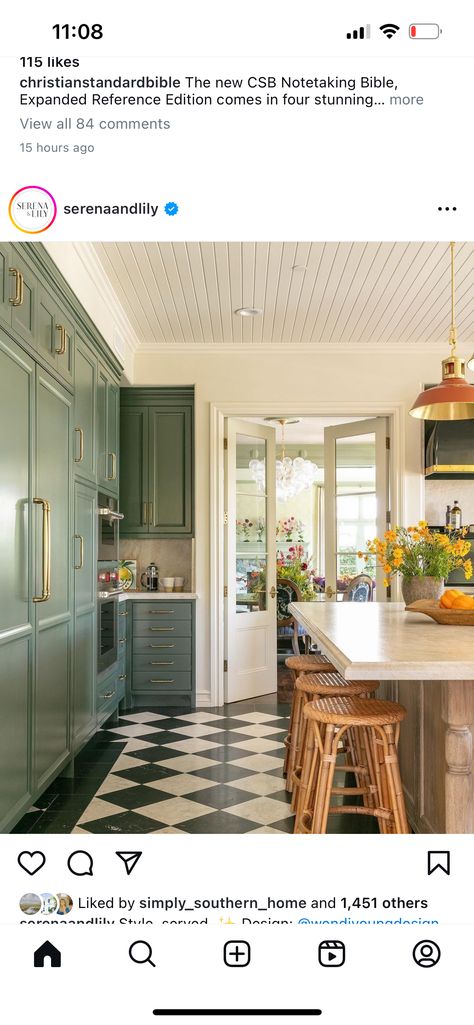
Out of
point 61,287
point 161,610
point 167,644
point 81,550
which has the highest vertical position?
point 61,287

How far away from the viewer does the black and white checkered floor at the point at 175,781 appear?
2.64 m

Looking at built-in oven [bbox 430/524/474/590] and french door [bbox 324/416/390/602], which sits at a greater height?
french door [bbox 324/416/390/602]

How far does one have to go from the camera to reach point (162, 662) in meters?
4.78

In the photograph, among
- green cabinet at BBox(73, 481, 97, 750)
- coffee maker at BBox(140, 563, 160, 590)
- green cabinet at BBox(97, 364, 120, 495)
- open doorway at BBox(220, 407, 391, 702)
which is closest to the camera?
green cabinet at BBox(73, 481, 97, 750)

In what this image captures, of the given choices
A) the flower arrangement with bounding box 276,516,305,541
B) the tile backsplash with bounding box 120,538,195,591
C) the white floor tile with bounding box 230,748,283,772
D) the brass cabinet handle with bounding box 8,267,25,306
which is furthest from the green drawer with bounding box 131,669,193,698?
the flower arrangement with bounding box 276,516,305,541

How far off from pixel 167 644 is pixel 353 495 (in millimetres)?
1673

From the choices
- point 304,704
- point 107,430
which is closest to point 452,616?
point 304,704

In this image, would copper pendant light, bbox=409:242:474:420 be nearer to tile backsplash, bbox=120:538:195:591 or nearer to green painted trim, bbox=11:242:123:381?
green painted trim, bbox=11:242:123:381

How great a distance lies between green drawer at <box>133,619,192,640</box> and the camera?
188 inches
